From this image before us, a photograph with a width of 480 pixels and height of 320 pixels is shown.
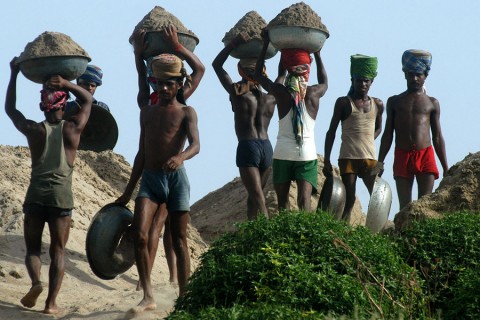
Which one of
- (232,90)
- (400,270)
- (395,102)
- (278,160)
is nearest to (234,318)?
(400,270)

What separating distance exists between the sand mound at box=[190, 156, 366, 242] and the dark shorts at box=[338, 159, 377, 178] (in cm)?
267

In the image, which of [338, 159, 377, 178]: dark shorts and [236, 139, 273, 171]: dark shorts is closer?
[236, 139, 273, 171]: dark shorts

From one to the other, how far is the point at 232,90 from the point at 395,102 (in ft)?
6.25

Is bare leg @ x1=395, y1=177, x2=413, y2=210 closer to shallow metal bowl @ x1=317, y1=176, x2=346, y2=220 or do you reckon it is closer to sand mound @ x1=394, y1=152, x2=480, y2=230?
shallow metal bowl @ x1=317, y1=176, x2=346, y2=220

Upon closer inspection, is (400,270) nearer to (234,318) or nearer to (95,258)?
(234,318)

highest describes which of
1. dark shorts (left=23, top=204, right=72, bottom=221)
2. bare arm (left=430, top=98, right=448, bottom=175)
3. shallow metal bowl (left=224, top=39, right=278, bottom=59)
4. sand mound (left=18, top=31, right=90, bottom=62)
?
shallow metal bowl (left=224, top=39, right=278, bottom=59)

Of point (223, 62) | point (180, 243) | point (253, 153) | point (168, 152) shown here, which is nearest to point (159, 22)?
point (223, 62)

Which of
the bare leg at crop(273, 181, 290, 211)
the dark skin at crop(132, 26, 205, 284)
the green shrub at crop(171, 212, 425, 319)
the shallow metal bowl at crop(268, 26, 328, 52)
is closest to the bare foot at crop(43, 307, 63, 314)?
the dark skin at crop(132, 26, 205, 284)

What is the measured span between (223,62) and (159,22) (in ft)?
3.74

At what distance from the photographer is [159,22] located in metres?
11.4

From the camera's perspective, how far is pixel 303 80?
37.8ft

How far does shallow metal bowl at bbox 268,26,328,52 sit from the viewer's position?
11609 mm

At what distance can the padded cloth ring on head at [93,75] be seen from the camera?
13.1m

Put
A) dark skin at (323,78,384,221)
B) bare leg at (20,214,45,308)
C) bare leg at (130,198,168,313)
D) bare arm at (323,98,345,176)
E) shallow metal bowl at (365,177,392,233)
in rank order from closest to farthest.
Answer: bare leg at (130,198,168,313)
bare leg at (20,214,45,308)
shallow metal bowl at (365,177,392,233)
bare arm at (323,98,345,176)
dark skin at (323,78,384,221)
